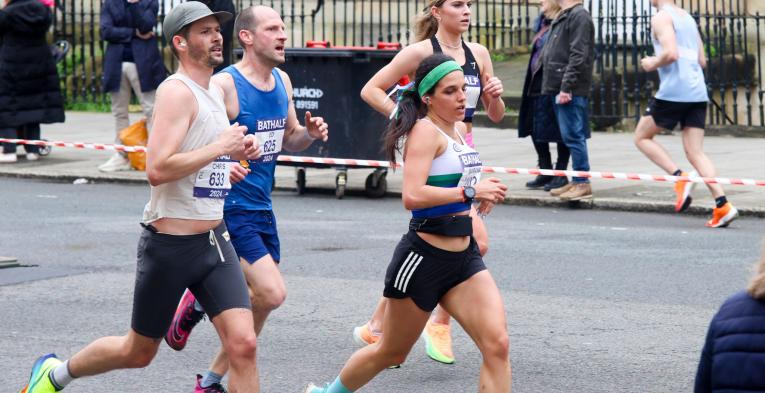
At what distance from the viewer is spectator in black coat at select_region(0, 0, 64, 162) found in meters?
15.8

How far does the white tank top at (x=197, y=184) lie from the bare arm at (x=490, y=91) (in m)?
1.81

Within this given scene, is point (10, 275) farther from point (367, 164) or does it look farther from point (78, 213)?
point (367, 164)

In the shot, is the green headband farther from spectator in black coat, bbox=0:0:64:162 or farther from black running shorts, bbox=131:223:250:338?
spectator in black coat, bbox=0:0:64:162

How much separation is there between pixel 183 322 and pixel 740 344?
11.6 feet

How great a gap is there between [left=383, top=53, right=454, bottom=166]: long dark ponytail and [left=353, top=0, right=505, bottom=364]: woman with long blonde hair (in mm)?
1223

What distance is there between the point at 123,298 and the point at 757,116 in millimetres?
12950

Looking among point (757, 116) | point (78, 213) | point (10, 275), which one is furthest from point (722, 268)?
point (757, 116)

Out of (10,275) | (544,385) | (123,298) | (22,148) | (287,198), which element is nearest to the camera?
(544,385)

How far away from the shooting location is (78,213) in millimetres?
12453

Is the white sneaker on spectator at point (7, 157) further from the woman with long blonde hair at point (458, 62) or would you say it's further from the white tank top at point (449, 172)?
the white tank top at point (449, 172)

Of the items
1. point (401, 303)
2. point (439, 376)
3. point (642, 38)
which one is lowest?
Result: point (439, 376)

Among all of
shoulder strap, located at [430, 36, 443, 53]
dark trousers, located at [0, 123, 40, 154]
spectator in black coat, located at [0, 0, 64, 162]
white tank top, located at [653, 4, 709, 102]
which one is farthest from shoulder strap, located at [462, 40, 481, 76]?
dark trousers, located at [0, 123, 40, 154]

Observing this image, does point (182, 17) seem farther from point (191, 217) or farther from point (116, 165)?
point (116, 165)

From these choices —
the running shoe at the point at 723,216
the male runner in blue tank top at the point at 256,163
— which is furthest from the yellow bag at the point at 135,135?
the male runner in blue tank top at the point at 256,163
